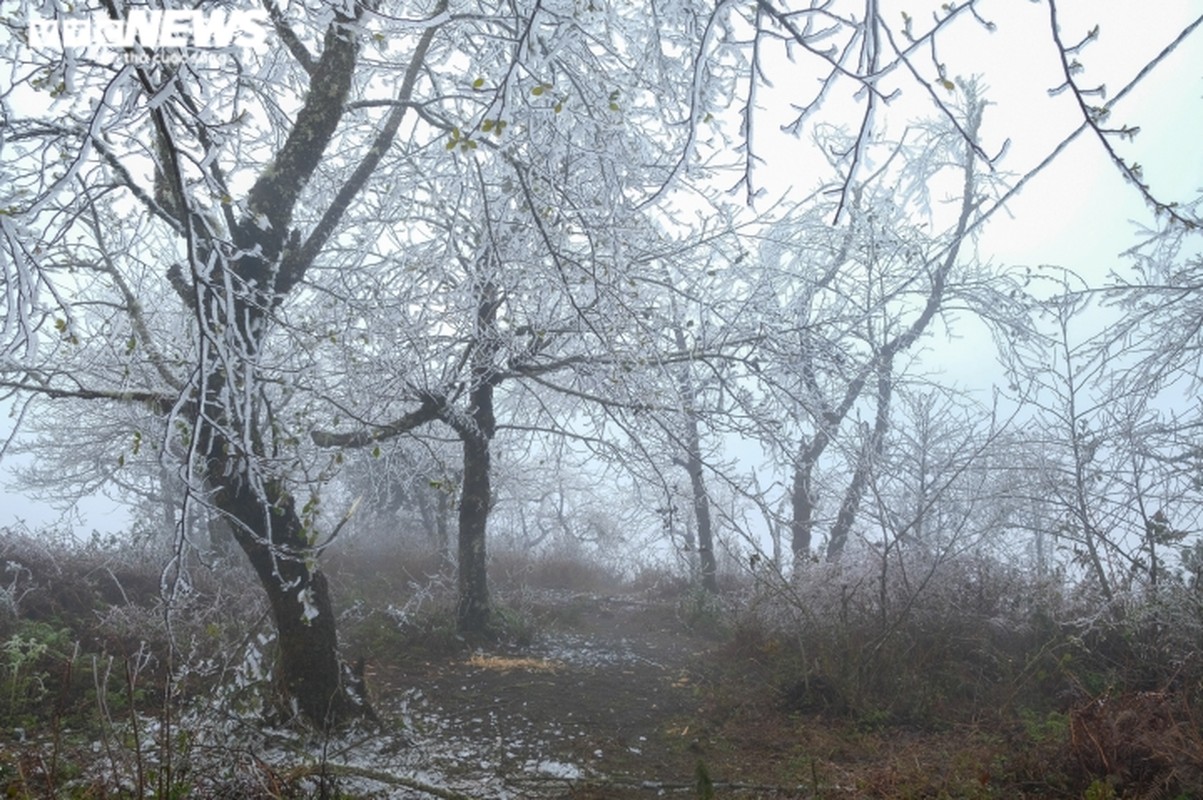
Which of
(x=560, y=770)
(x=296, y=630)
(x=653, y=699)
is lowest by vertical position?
(x=560, y=770)

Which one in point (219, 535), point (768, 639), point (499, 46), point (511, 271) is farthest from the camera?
point (219, 535)

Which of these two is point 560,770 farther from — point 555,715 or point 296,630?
point 296,630

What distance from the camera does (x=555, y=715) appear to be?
6152 millimetres

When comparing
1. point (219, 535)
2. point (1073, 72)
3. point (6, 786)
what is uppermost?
point (1073, 72)

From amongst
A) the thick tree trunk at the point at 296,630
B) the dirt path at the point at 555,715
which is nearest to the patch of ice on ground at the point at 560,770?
the dirt path at the point at 555,715

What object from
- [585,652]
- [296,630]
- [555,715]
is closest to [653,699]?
[555,715]

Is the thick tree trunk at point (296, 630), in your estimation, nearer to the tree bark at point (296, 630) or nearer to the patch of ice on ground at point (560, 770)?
the tree bark at point (296, 630)

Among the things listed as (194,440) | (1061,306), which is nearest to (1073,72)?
(194,440)

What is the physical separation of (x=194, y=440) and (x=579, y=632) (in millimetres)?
8138

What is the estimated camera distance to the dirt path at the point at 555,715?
4.84 meters

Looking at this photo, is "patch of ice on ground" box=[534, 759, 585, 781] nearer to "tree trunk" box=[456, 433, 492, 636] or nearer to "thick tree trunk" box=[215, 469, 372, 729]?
"thick tree trunk" box=[215, 469, 372, 729]

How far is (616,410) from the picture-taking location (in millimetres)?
6797

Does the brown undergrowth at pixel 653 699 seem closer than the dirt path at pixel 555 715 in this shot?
Yes

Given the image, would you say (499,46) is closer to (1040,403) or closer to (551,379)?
(551,379)
